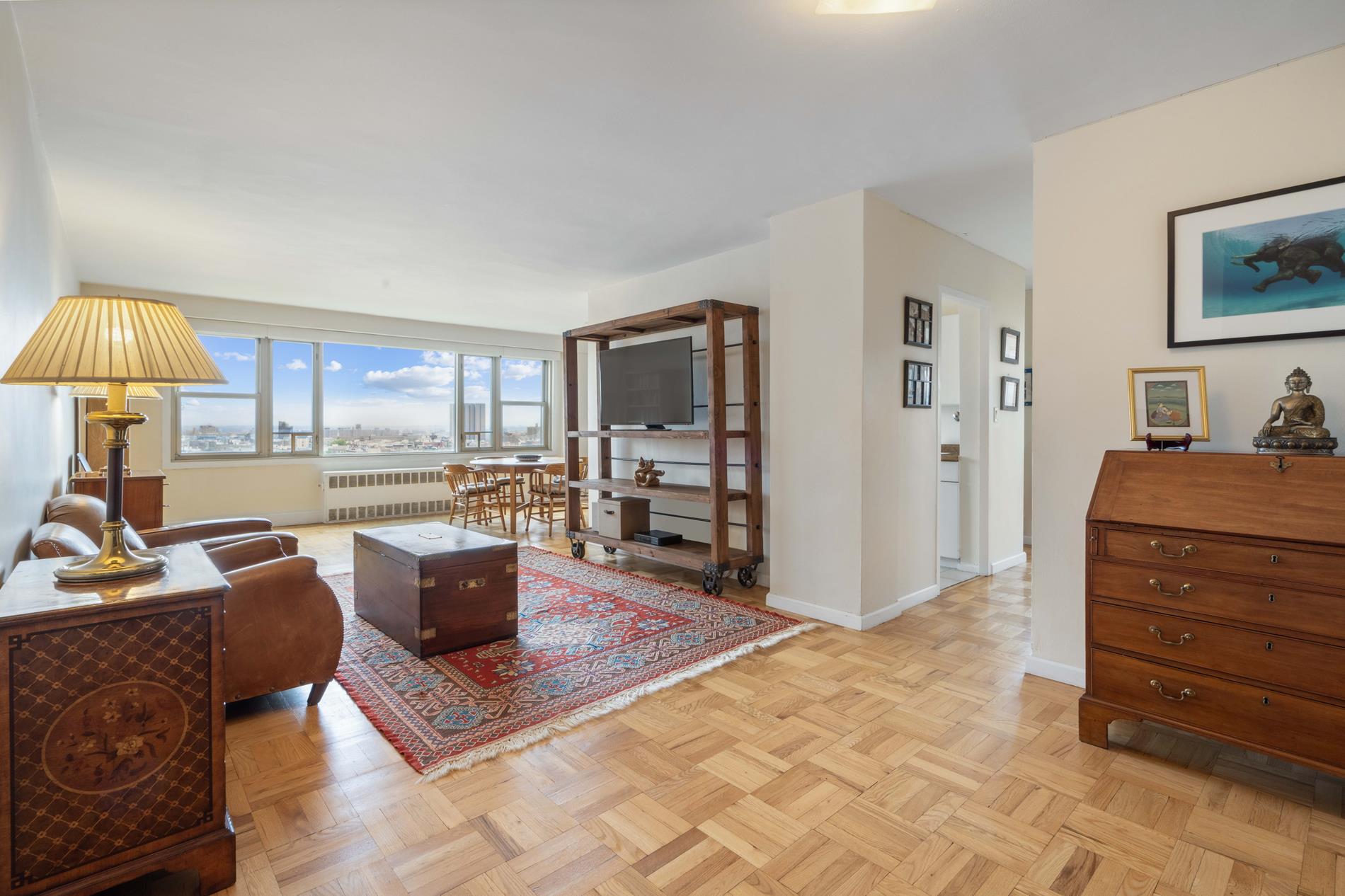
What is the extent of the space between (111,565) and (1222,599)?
3.41 m

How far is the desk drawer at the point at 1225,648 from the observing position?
6.47ft

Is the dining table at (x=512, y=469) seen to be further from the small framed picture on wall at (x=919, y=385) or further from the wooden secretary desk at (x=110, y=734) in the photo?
the wooden secretary desk at (x=110, y=734)

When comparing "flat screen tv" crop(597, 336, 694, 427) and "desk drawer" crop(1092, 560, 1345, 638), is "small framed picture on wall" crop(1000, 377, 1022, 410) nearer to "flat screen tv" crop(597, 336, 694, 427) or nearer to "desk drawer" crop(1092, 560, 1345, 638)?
"flat screen tv" crop(597, 336, 694, 427)

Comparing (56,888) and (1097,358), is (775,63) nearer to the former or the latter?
(1097,358)

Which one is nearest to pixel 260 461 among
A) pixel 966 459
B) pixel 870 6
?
pixel 966 459

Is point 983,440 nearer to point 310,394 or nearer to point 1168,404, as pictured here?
point 1168,404

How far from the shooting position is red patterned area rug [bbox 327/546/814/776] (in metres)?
2.52

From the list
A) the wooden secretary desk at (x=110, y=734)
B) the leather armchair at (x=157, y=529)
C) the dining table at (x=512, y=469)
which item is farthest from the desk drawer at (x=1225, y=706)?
the dining table at (x=512, y=469)

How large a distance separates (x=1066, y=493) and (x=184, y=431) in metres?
8.39

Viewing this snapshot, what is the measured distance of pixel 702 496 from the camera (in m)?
4.48

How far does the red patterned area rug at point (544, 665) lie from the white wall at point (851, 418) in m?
0.46

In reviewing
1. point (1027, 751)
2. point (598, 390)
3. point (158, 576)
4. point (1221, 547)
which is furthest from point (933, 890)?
point (598, 390)

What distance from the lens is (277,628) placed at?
2.61m

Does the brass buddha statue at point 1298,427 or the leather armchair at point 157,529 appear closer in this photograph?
the brass buddha statue at point 1298,427
